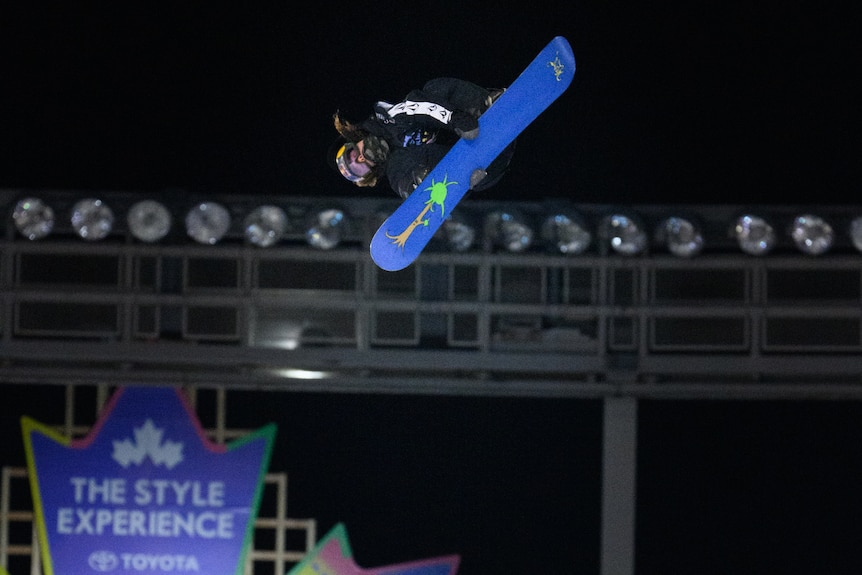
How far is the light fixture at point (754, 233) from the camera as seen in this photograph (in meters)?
4.84

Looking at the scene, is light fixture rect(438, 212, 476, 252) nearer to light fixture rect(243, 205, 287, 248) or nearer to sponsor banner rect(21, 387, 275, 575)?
light fixture rect(243, 205, 287, 248)

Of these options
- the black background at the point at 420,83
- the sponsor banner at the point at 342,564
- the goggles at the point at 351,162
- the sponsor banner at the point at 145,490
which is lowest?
the sponsor banner at the point at 342,564

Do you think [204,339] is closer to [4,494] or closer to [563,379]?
[4,494]

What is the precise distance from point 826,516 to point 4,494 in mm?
3645

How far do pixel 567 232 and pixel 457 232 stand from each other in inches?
17.9

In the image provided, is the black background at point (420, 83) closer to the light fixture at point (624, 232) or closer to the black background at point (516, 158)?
the black background at point (516, 158)

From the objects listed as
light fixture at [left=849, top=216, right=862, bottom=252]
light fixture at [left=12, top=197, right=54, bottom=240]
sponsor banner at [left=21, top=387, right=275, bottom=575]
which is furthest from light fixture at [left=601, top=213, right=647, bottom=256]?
light fixture at [left=12, top=197, right=54, bottom=240]

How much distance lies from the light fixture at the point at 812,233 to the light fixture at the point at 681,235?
1.34ft

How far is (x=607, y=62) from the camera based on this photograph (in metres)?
5.02

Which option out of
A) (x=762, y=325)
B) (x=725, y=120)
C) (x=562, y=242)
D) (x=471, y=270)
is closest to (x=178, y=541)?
(x=471, y=270)

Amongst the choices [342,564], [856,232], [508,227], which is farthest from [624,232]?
[342,564]

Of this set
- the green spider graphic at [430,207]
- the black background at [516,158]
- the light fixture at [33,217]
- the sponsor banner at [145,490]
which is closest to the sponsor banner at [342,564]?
the black background at [516,158]

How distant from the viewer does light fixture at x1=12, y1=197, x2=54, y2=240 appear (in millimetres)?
4785

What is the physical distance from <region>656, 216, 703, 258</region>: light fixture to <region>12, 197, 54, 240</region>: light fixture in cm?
253
